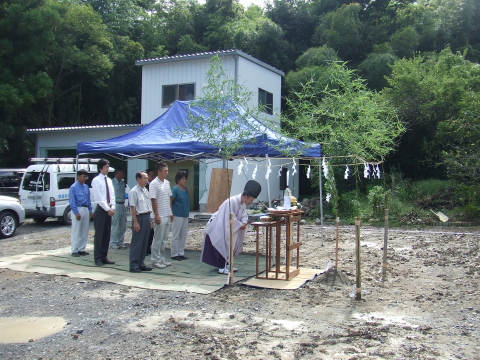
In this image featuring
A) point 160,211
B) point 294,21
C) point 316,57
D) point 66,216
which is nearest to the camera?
point 160,211

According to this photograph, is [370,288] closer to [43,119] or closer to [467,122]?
[467,122]

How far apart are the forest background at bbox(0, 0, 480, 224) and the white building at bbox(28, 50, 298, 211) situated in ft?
6.39

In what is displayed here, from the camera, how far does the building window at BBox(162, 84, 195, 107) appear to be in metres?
18.1

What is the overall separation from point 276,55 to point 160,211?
19561 millimetres

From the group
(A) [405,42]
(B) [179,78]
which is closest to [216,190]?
(B) [179,78]

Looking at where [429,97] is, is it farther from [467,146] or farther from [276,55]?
[276,55]

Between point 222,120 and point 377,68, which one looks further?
point 377,68

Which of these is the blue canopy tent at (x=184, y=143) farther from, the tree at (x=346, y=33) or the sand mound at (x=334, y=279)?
A: the tree at (x=346, y=33)

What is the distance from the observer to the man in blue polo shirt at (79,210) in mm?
8500

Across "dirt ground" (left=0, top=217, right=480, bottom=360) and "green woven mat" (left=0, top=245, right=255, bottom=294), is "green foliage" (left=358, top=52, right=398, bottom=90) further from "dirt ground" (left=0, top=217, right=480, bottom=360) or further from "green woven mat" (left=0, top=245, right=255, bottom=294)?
"green woven mat" (left=0, top=245, right=255, bottom=294)

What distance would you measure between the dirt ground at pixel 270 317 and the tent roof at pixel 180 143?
205cm

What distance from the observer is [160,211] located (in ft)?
25.4

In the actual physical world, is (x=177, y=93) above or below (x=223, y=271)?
above

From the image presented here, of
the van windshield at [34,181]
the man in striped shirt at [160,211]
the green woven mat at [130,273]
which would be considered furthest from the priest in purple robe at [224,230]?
the van windshield at [34,181]
